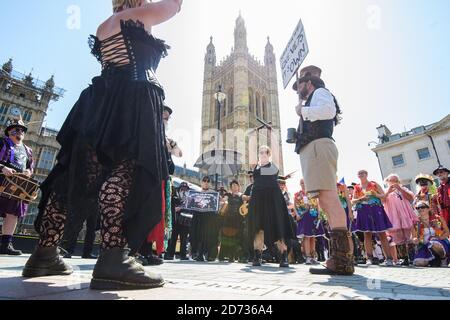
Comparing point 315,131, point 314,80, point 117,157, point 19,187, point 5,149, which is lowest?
point 117,157

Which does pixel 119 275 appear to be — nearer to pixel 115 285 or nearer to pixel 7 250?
pixel 115 285

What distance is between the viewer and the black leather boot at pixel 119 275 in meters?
1.41

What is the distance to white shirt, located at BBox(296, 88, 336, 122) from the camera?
304 cm

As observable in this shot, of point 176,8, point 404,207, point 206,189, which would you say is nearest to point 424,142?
point 404,207

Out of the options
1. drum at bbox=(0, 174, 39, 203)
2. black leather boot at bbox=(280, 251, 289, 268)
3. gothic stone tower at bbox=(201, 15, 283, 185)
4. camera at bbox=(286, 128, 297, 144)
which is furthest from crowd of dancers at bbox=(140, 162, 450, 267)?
gothic stone tower at bbox=(201, 15, 283, 185)

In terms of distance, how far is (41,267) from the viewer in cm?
180

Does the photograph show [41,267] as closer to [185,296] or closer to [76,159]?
[76,159]

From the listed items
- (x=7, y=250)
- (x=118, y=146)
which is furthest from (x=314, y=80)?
(x=7, y=250)

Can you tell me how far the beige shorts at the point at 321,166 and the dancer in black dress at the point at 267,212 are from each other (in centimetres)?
177

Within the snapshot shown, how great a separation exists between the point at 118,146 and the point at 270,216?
3.59 m

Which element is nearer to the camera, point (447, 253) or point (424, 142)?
point (447, 253)

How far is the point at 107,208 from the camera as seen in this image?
1.61 meters
